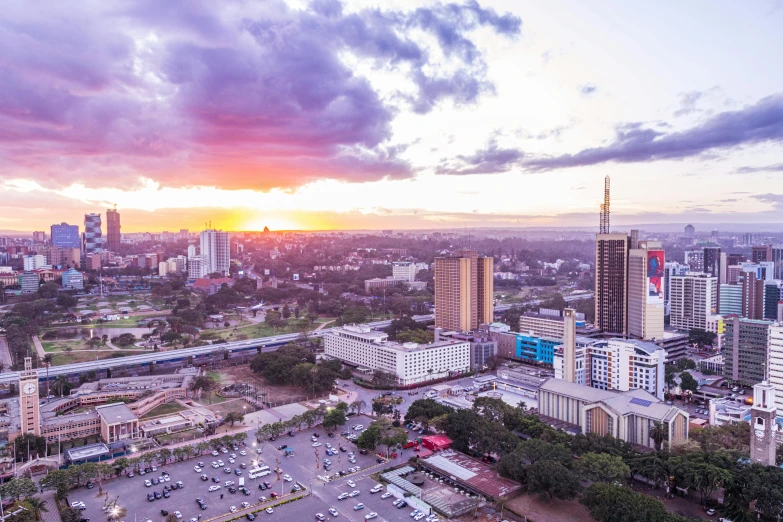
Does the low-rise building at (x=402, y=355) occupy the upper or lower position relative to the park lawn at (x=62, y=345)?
upper

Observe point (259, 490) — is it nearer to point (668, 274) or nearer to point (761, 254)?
point (668, 274)

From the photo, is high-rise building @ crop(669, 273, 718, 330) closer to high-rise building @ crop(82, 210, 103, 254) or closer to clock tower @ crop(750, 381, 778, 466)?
clock tower @ crop(750, 381, 778, 466)

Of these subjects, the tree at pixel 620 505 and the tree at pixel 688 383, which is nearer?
the tree at pixel 620 505

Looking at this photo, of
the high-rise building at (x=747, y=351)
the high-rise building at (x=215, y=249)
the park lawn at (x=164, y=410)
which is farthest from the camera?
the high-rise building at (x=215, y=249)

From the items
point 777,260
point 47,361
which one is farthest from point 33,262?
point 777,260

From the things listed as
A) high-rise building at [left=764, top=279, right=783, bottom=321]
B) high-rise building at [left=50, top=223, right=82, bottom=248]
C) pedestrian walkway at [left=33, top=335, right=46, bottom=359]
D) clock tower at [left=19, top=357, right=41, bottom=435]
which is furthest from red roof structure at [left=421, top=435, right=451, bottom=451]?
high-rise building at [left=50, top=223, right=82, bottom=248]

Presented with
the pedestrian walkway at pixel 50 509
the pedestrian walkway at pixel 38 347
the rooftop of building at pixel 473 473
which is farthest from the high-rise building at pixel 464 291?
the pedestrian walkway at pixel 50 509

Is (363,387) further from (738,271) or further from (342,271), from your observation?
(342,271)

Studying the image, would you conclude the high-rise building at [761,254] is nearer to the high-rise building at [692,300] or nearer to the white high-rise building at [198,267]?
the high-rise building at [692,300]
